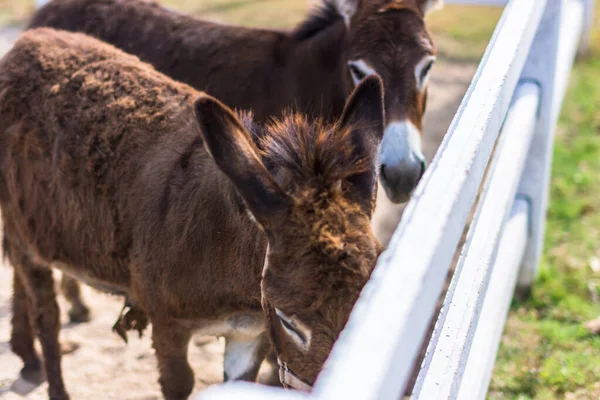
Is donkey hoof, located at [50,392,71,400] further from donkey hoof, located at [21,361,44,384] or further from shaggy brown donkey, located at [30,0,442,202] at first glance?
shaggy brown donkey, located at [30,0,442,202]

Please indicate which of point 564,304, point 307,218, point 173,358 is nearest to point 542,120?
point 564,304

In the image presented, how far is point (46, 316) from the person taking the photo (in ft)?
11.7

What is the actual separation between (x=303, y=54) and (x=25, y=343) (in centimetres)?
269

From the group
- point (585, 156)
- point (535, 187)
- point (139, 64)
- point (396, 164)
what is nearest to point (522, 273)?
point (535, 187)

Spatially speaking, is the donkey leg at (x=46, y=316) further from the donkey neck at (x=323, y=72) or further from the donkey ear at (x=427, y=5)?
the donkey ear at (x=427, y=5)

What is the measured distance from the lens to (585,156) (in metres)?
6.32

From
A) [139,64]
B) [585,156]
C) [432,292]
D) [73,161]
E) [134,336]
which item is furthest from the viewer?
→ [585,156]

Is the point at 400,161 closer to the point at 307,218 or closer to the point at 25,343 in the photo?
the point at 307,218

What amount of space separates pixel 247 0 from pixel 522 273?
8.18 m

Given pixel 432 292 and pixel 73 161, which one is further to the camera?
pixel 73 161

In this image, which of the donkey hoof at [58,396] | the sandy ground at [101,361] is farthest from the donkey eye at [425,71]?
the donkey hoof at [58,396]

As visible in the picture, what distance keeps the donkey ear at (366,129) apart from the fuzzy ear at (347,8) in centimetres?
214

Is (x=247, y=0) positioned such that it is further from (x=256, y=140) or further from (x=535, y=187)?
(x=256, y=140)

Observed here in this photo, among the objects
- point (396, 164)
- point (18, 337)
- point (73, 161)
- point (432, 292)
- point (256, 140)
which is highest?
point (432, 292)
